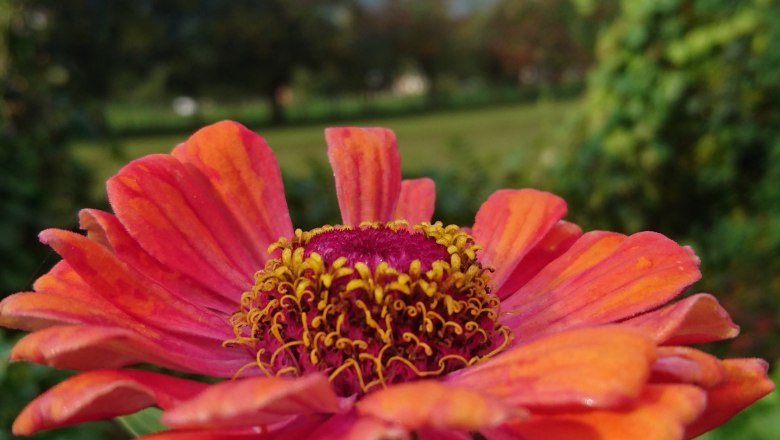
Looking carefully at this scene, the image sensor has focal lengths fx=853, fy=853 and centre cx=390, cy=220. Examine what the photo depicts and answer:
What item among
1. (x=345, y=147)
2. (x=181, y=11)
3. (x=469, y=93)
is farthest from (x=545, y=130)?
(x=469, y=93)

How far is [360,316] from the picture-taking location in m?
0.76

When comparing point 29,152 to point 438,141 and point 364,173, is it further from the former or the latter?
point 438,141

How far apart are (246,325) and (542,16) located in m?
22.9

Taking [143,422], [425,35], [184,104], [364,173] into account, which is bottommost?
[425,35]

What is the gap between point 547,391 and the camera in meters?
0.56

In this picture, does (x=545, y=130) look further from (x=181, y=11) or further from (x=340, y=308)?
(x=181, y=11)

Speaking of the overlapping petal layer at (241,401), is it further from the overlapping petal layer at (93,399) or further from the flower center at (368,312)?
the flower center at (368,312)

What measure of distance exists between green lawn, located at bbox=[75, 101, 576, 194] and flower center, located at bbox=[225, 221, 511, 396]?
9.34 feet

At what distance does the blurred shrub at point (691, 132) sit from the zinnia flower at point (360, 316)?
3.04 metres

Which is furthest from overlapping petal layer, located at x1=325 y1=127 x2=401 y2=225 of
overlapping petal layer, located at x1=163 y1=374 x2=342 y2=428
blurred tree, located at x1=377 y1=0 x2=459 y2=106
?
blurred tree, located at x1=377 y1=0 x2=459 y2=106

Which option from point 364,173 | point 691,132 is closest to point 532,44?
point 691,132

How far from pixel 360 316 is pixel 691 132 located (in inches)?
143

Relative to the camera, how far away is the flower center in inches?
29.5

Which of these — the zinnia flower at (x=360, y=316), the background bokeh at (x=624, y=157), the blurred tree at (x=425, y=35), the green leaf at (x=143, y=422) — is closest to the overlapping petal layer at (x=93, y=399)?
the zinnia flower at (x=360, y=316)
